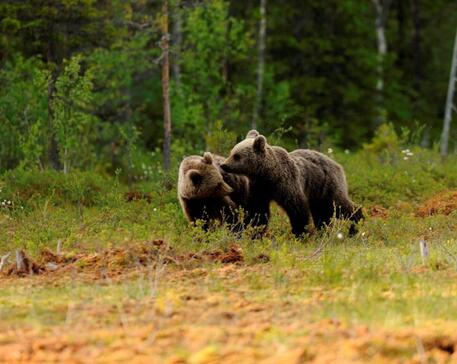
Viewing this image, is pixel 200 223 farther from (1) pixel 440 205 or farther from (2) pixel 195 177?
(1) pixel 440 205

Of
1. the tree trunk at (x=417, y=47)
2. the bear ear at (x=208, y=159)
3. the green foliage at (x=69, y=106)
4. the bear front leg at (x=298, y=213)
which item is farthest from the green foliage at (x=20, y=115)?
the tree trunk at (x=417, y=47)

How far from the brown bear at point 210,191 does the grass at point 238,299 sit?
1.19ft

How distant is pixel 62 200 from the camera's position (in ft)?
52.4

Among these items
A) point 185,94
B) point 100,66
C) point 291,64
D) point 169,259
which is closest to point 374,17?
point 291,64

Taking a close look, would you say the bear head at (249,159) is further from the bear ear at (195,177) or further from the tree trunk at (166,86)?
the tree trunk at (166,86)

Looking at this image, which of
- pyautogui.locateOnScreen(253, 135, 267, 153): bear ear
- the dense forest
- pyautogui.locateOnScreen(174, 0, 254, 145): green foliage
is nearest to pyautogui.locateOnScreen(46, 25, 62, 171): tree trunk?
the dense forest

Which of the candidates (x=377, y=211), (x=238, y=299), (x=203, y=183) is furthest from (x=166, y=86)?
(x=238, y=299)

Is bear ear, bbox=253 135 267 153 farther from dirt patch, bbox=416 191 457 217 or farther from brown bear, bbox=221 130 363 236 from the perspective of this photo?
dirt patch, bbox=416 191 457 217

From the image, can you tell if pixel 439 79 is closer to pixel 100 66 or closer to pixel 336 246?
pixel 100 66

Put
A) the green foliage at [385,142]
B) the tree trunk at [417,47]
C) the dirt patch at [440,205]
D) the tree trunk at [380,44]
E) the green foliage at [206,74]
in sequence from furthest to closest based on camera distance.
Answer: the tree trunk at [417,47], the tree trunk at [380,44], the green foliage at [206,74], the green foliage at [385,142], the dirt patch at [440,205]

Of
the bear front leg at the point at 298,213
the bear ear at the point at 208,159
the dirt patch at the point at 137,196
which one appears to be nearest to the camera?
the bear front leg at the point at 298,213

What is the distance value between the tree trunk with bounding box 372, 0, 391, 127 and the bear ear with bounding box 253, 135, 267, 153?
22.3 meters

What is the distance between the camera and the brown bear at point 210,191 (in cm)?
1232

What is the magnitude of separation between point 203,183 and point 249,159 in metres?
0.66
